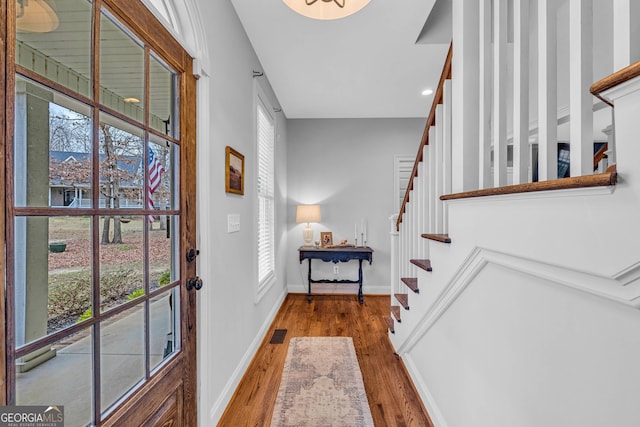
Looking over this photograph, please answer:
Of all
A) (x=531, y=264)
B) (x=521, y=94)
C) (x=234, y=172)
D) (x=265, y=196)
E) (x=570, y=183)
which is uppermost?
(x=521, y=94)

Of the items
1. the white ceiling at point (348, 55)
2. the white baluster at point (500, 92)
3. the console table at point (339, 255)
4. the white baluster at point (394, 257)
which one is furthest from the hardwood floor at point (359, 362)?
the white ceiling at point (348, 55)

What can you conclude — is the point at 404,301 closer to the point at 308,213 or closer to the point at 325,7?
the point at 325,7

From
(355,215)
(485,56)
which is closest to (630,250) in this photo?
(485,56)

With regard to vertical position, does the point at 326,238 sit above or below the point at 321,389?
above

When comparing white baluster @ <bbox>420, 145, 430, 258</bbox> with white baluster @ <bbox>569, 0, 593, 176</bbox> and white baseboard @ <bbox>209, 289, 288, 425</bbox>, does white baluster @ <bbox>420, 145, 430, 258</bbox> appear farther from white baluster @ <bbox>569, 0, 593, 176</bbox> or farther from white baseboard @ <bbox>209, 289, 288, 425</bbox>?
white baseboard @ <bbox>209, 289, 288, 425</bbox>

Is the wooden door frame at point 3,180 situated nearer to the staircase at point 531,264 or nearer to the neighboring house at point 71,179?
the neighboring house at point 71,179

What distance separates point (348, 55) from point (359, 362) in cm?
257

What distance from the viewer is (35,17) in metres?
0.76

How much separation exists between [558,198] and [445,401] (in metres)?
1.26

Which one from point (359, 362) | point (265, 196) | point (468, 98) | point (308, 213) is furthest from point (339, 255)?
point (468, 98)

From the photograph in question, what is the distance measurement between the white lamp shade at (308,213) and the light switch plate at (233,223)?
79.6 inches

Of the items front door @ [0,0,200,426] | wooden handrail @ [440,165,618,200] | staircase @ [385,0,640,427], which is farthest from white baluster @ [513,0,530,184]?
front door @ [0,0,200,426]

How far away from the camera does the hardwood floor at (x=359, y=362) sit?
182 centimetres

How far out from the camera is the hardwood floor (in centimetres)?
182
